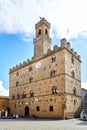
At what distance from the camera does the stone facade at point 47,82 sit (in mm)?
30625

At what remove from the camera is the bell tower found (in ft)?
123

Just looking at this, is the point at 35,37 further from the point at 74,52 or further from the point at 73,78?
the point at 73,78

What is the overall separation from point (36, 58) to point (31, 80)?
4.70 metres

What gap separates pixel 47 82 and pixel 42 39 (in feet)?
31.0

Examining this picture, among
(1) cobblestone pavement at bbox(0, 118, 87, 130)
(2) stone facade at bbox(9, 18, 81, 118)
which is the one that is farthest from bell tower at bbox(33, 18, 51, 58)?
(1) cobblestone pavement at bbox(0, 118, 87, 130)

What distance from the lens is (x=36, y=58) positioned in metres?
37.6

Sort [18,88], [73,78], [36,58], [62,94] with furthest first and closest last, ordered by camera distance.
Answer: [18,88]
[36,58]
[73,78]
[62,94]

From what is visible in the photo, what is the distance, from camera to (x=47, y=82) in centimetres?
3359

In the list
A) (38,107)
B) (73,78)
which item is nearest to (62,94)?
(73,78)

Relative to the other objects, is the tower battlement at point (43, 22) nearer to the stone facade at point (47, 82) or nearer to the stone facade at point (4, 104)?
the stone facade at point (47, 82)

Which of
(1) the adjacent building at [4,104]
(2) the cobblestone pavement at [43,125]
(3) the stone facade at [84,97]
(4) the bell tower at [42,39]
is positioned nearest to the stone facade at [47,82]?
(4) the bell tower at [42,39]

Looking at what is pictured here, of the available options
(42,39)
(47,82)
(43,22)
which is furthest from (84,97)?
(43,22)

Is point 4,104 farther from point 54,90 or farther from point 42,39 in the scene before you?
point 42,39

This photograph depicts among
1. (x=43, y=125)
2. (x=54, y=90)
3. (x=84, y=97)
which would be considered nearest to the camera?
Answer: (x=43, y=125)
